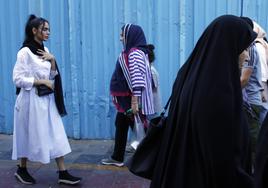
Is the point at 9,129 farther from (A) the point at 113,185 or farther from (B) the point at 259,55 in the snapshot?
(B) the point at 259,55

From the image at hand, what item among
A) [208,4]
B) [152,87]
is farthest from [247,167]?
[208,4]

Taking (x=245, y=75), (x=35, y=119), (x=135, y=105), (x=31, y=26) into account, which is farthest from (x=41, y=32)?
(x=245, y=75)

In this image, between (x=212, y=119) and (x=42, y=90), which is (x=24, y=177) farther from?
(x=212, y=119)

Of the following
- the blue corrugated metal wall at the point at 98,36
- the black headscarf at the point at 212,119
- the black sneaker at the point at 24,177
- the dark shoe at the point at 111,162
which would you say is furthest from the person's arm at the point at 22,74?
the black headscarf at the point at 212,119

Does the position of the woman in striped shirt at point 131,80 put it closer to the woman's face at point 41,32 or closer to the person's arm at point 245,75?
the woman's face at point 41,32

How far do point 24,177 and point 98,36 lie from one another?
2352mm

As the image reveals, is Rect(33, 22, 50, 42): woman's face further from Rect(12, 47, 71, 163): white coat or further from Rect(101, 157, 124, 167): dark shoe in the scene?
Rect(101, 157, 124, 167): dark shoe

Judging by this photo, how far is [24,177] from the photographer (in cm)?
496

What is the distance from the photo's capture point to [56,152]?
15.6ft

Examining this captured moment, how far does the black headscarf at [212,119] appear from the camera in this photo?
243 centimetres

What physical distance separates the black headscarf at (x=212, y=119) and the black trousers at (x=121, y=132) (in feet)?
9.35

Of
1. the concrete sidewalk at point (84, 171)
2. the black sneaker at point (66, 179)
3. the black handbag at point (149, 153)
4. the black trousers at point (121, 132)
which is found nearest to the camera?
the black handbag at point (149, 153)

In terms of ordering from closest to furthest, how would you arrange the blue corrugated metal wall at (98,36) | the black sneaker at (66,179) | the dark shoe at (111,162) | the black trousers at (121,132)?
the black sneaker at (66,179), the black trousers at (121,132), the dark shoe at (111,162), the blue corrugated metal wall at (98,36)

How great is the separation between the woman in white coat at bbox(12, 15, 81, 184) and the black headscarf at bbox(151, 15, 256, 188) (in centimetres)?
237
